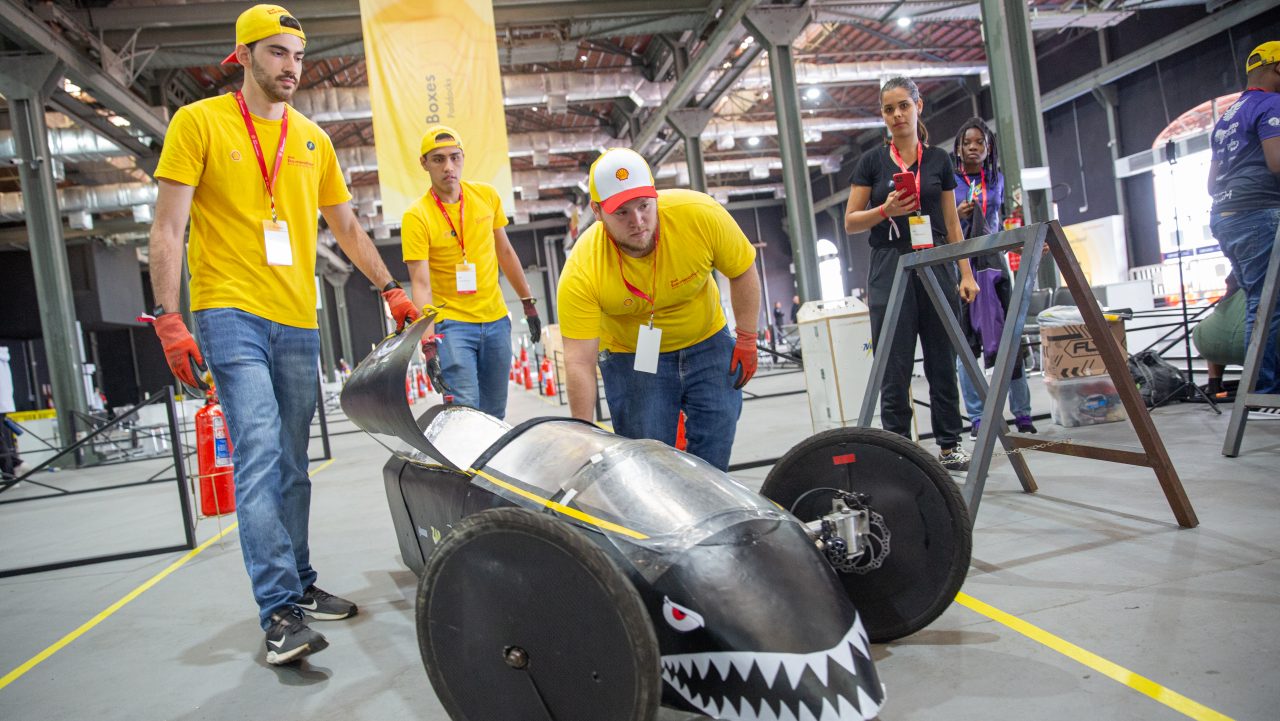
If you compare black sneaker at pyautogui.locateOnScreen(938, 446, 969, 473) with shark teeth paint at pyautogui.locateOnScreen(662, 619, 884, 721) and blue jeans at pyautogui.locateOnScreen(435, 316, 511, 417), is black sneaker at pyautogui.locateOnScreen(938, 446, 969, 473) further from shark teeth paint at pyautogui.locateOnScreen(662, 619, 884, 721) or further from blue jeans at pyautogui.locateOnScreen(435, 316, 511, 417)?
shark teeth paint at pyautogui.locateOnScreen(662, 619, 884, 721)

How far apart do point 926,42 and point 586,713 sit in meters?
17.2

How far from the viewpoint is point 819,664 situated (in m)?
1.26

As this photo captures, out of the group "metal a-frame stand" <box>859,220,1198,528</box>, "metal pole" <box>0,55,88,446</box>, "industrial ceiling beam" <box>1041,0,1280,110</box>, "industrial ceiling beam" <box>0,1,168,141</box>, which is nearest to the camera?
Result: "metal a-frame stand" <box>859,220,1198,528</box>

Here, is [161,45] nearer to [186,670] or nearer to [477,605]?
[186,670]

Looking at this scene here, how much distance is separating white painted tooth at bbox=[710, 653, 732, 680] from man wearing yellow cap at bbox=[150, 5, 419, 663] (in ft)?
4.62

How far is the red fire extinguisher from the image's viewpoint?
5062mm

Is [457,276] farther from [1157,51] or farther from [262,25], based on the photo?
[1157,51]

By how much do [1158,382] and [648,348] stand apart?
4042 mm

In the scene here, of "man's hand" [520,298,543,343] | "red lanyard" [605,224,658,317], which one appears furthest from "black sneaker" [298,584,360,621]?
"man's hand" [520,298,543,343]

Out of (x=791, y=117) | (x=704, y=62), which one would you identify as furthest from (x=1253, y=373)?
(x=704, y=62)

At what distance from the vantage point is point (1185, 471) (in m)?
3.28

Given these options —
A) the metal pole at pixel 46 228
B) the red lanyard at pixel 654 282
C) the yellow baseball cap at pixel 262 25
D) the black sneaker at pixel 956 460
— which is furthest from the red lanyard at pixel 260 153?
the metal pole at pixel 46 228

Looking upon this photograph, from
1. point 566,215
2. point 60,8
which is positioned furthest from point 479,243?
point 566,215

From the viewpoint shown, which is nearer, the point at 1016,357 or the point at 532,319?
the point at 1016,357
